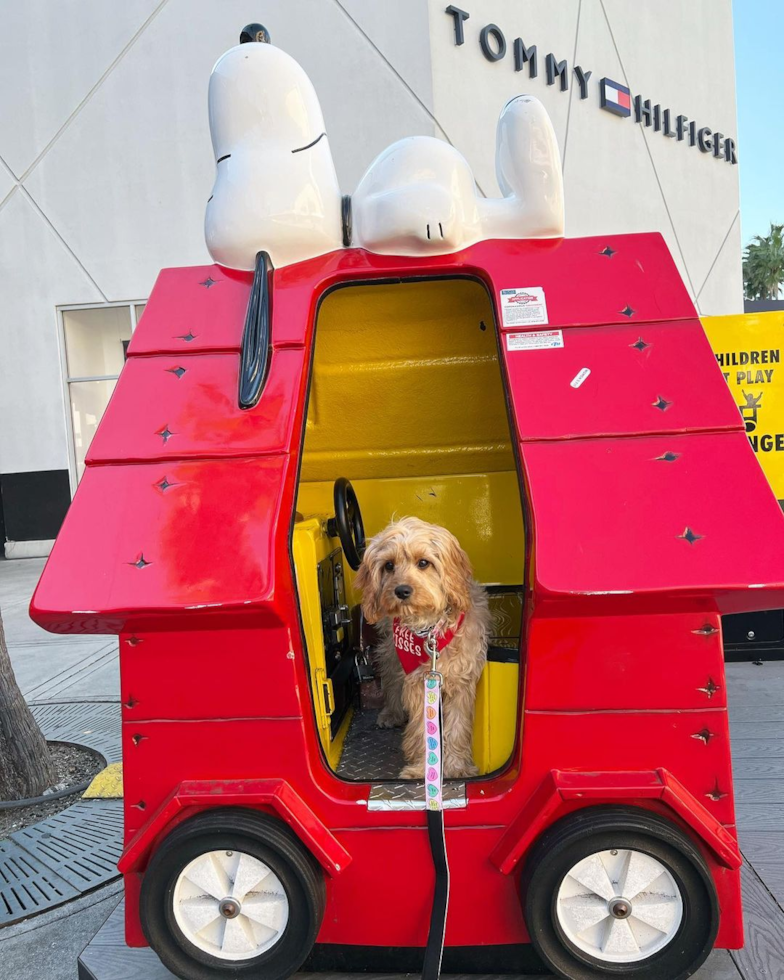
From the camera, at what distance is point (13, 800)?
3707mm

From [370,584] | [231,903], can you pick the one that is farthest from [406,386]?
[231,903]

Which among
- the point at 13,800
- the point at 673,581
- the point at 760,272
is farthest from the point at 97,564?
the point at 760,272

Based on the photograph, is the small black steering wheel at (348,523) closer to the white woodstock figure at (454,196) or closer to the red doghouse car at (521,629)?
the red doghouse car at (521,629)

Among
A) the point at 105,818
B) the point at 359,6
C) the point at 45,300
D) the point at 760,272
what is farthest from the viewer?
the point at 760,272

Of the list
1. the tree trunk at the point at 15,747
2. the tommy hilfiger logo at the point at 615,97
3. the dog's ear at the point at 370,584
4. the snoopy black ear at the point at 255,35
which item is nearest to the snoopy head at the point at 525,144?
the snoopy black ear at the point at 255,35

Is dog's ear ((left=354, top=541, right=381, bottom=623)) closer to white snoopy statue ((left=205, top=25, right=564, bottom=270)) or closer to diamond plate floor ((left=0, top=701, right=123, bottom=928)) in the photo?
white snoopy statue ((left=205, top=25, right=564, bottom=270))

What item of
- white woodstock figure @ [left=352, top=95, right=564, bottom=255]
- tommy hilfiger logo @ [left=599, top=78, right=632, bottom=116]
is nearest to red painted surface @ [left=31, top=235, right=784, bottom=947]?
white woodstock figure @ [left=352, top=95, right=564, bottom=255]

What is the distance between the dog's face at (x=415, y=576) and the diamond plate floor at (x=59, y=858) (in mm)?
1641

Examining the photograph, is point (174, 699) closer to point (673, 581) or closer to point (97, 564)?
point (97, 564)

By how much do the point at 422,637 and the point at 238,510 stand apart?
0.96m

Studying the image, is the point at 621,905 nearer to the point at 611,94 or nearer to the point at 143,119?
the point at 143,119

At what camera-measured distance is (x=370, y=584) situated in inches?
115

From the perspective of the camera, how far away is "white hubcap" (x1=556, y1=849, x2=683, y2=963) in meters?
2.06

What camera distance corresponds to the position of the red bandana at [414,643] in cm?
278
